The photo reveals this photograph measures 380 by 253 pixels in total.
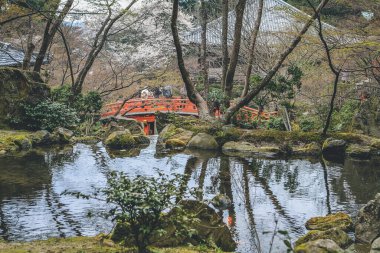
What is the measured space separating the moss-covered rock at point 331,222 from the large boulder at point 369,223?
8.0 inches

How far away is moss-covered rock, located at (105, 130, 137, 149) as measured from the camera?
18.2m

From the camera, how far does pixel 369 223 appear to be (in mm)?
8078

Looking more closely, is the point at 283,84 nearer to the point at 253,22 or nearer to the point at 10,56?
the point at 253,22

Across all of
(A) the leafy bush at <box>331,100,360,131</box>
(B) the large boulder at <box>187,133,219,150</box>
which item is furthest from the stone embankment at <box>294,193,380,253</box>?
(A) the leafy bush at <box>331,100,360,131</box>

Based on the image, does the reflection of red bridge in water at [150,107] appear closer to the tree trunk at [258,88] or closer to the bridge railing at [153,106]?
the bridge railing at [153,106]

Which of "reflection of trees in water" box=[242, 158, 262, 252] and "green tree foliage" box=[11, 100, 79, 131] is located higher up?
"green tree foliage" box=[11, 100, 79, 131]

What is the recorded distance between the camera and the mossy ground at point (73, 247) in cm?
623

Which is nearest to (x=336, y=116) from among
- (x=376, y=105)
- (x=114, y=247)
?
(x=376, y=105)

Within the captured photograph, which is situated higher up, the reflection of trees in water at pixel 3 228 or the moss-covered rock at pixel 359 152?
the moss-covered rock at pixel 359 152

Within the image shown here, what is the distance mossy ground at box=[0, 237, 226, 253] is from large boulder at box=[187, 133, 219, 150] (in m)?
10.6

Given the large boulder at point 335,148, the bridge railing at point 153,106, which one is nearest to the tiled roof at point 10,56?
the bridge railing at point 153,106

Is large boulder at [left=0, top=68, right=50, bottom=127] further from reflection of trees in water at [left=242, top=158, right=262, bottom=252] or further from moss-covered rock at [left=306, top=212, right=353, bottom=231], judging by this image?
moss-covered rock at [left=306, top=212, right=353, bottom=231]

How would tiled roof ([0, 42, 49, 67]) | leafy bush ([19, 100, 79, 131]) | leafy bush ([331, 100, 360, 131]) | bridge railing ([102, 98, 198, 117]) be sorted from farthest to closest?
1. bridge railing ([102, 98, 198, 117])
2. tiled roof ([0, 42, 49, 67])
3. leafy bush ([331, 100, 360, 131])
4. leafy bush ([19, 100, 79, 131])

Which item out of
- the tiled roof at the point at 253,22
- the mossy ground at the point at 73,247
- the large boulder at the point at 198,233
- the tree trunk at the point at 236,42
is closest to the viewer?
the mossy ground at the point at 73,247
